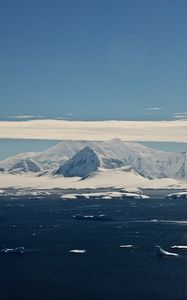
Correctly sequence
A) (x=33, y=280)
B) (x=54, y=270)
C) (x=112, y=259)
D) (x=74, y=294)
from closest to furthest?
(x=74, y=294) → (x=33, y=280) → (x=54, y=270) → (x=112, y=259)

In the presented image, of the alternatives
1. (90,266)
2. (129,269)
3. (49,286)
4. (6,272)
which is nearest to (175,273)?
(129,269)

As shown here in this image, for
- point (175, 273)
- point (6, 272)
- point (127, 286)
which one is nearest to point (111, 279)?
point (127, 286)

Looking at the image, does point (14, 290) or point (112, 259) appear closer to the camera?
point (14, 290)

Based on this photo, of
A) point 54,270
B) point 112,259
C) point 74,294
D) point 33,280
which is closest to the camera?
point 74,294

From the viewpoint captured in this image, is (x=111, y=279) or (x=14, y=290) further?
(x=111, y=279)

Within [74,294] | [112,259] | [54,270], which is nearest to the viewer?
[74,294]

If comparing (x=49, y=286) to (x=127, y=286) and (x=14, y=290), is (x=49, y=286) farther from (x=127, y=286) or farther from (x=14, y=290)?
(x=127, y=286)

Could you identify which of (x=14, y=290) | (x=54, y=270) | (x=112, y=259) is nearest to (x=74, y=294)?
(x=14, y=290)

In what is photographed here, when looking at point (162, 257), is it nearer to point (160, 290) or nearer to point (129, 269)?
point (129, 269)
